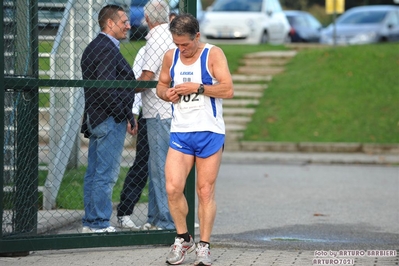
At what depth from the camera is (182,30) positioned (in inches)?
256

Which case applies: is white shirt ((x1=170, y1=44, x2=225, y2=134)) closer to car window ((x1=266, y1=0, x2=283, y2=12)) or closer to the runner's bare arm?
the runner's bare arm

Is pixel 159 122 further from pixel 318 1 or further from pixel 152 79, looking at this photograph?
pixel 318 1

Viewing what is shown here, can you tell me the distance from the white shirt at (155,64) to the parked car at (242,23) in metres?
17.5

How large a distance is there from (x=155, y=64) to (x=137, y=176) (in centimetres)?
133

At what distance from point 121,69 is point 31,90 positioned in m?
0.90

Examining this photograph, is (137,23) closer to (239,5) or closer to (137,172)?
(137,172)

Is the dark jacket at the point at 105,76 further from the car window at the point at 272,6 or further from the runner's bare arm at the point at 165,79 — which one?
the car window at the point at 272,6

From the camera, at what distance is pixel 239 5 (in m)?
26.7

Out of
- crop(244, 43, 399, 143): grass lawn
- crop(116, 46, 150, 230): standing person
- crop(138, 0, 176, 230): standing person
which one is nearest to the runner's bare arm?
crop(138, 0, 176, 230): standing person

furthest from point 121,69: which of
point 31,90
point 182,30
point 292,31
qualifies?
point 292,31

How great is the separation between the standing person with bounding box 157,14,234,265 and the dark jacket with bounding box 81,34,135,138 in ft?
3.85

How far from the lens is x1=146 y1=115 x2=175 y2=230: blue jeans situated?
26.3ft

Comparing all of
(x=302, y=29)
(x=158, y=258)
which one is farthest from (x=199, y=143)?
(x=302, y=29)

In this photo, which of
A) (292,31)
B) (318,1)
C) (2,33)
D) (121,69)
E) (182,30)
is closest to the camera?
(182,30)
